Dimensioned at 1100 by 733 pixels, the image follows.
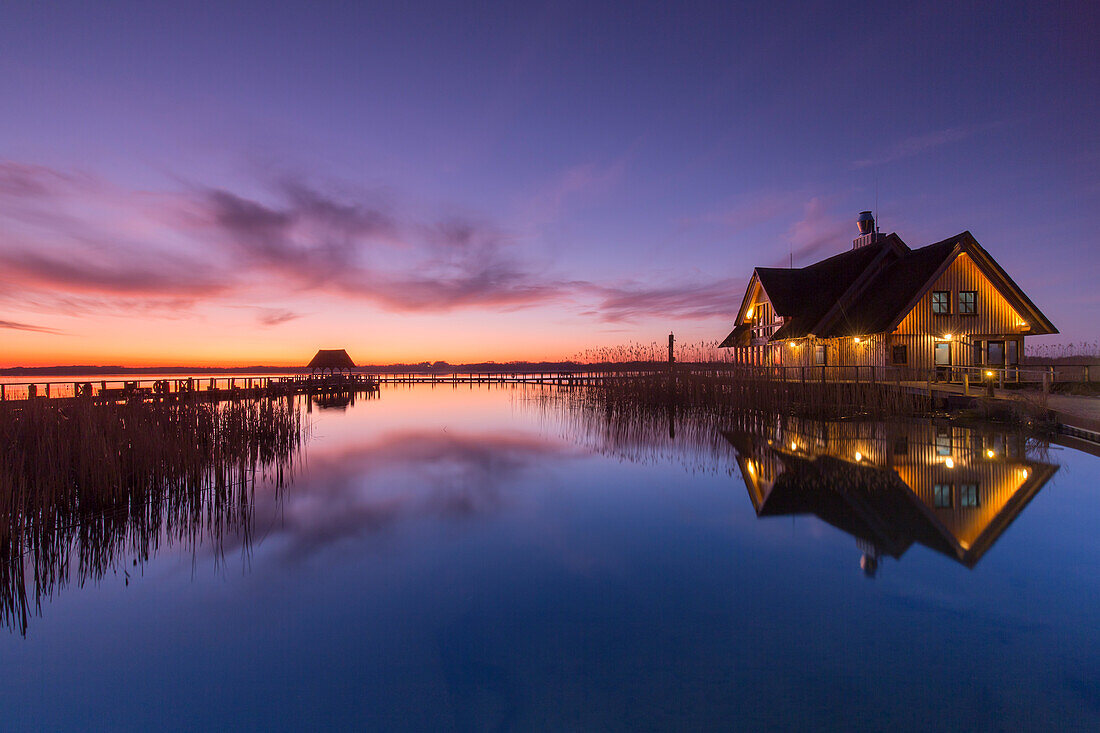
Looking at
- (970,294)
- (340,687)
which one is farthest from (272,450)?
(970,294)

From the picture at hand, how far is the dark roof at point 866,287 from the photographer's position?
1888cm

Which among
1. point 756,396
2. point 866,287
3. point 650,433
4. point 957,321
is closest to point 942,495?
point 650,433

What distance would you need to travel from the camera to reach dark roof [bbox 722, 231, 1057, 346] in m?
18.9

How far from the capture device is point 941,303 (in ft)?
63.4

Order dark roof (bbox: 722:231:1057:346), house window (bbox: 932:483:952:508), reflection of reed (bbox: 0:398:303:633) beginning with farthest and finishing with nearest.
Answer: dark roof (bbox: 722:231:1057:346) < house window (bbox: 932:483:952:508) < reflection of reed (bbox: 0:398:303:633)

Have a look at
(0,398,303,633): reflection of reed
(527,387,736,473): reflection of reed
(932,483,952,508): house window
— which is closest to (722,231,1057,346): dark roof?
(527,387,736,473): reflection of reed

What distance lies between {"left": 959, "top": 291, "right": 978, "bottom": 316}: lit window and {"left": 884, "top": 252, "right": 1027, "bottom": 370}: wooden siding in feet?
0.40

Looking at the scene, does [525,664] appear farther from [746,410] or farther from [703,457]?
[746,410]

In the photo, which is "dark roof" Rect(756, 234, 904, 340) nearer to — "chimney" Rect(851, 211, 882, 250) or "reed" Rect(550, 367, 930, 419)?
"chimney" Rect(851, 211, 882, 250)

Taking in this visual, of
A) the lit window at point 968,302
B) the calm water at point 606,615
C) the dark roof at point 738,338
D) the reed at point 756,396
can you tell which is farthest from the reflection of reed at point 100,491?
the dark roof at point 738,338

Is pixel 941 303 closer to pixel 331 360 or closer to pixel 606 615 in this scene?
pixel 606 615

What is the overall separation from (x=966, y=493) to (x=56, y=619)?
10.4 metres

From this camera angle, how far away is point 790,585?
433 centimetres

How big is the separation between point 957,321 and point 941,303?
3.09ft
